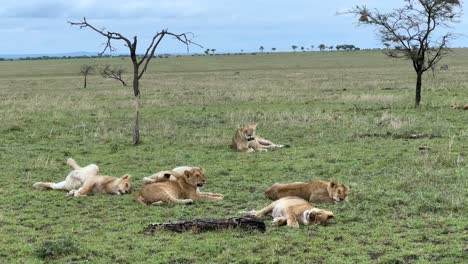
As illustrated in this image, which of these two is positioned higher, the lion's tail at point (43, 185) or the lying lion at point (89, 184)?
the lying lion at point (89, 184)

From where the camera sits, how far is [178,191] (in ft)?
30.7

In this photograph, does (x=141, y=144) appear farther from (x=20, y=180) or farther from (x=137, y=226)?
(x=137, y=226)

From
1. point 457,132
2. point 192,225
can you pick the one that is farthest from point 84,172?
point 457,132

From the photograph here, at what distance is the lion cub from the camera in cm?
748

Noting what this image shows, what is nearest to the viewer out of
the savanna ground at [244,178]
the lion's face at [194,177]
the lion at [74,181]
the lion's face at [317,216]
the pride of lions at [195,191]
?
the savanna ground at [244,178]

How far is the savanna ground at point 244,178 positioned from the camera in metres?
6.44

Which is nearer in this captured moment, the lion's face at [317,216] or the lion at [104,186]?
the lion's face at [317,216]

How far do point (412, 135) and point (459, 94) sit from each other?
1445 centimetres

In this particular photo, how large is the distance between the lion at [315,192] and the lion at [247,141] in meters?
5.63

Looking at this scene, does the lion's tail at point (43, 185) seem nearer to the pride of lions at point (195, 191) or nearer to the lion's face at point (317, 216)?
the pride of lions at point (195, 191)

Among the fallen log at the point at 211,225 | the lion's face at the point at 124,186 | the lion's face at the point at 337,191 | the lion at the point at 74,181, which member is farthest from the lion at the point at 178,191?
the lion's face at the point at 337,191

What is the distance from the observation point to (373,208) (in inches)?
324

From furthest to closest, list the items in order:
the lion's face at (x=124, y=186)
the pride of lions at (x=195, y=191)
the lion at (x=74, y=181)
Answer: the lion at (x=74, y=181)
the lion's face at (x=124, y=186)
the pride of lions at (x=195, y=191)

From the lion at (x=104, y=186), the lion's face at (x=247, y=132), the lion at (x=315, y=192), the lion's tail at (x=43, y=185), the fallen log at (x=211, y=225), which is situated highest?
the lion's face at (x=247, y=132)
